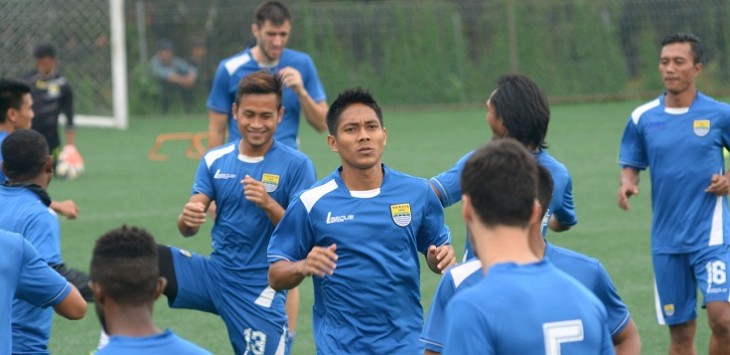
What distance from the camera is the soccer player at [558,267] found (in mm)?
4332

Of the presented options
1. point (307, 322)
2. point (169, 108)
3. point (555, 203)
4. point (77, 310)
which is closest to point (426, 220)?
point (555, 203)

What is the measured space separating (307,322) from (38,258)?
16.1 feet

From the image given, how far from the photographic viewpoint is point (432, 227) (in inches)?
234

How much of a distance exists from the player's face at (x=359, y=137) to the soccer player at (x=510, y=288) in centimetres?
210

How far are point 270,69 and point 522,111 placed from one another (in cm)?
408

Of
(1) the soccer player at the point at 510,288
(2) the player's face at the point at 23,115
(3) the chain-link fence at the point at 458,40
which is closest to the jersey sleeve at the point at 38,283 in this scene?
(1) the soccer player at the point at 510,288

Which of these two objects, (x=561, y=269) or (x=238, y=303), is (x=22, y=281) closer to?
(x=238, y=303)

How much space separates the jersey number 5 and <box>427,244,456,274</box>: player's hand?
1.87 m

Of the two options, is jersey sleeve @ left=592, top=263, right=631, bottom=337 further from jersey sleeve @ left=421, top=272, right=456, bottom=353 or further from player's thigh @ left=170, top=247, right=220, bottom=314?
player's thigh @ left=170, top=247, right=220, bottom=314

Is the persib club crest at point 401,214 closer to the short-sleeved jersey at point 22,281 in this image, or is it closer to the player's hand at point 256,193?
the player's hand at point 256,193

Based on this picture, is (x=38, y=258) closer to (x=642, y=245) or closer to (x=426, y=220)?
(x=426, y=220)

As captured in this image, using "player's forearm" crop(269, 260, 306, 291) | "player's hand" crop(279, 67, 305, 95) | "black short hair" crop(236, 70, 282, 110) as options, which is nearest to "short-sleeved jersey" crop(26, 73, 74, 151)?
"player's hand" crop(279, 67, 305, 95)

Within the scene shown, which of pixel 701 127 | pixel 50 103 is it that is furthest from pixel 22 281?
pixel 50 103

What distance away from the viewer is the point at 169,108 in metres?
30.5
